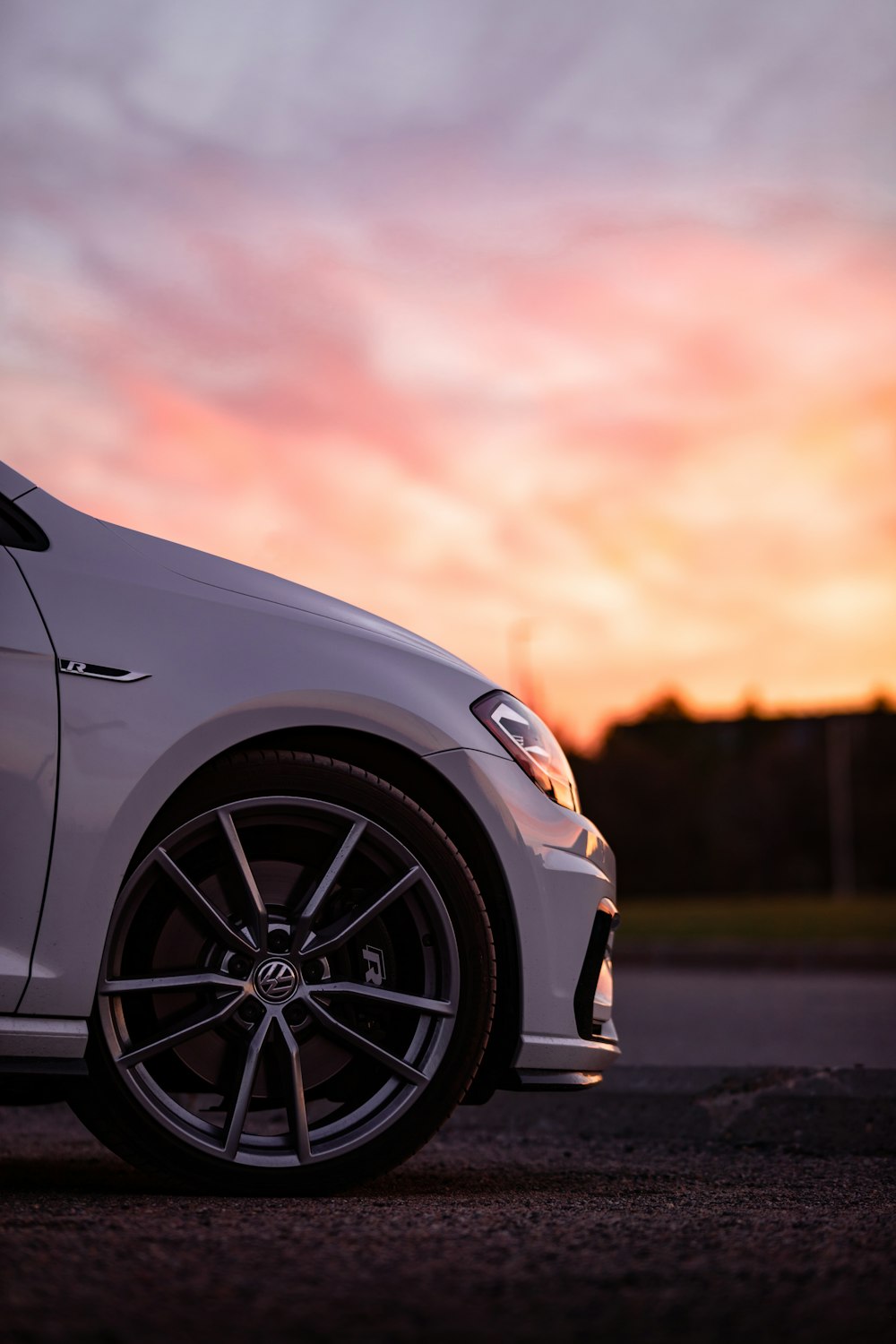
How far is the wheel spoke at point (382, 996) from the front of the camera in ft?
9.12

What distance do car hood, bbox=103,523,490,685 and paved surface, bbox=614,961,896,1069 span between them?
8.97 feet

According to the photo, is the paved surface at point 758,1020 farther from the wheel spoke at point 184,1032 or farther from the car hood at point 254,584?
the wheel spoke at point 184,1032

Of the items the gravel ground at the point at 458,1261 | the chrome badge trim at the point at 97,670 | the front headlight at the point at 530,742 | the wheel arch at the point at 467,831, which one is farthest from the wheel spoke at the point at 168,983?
the front headlight at the point at 530,742

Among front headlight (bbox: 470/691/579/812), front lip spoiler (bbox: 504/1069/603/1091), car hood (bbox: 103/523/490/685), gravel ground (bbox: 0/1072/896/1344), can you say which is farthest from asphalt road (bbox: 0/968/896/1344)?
car hood (bbox: 103/523/490/685)


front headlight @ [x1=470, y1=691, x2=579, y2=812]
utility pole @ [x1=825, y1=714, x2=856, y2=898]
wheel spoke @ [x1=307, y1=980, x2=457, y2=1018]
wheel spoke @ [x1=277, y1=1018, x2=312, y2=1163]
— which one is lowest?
wheel spoke @ [x1=277, y1=1018, x2=312, y2=1163]

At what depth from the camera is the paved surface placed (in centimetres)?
598

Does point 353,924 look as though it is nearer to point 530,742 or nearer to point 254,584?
point 530,742

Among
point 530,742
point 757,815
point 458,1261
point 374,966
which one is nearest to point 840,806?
point 757,815

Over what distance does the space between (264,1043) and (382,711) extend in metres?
0.74

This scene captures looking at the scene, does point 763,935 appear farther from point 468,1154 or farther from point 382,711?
point 382,711

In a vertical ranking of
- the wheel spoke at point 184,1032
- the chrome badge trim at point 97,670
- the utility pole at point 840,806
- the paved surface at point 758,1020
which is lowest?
the paved surface at point 758,1020

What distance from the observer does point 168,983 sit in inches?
106

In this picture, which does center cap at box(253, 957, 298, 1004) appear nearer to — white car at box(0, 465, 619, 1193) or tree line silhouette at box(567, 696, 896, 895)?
white car at box(0, 465, 619, 1193)

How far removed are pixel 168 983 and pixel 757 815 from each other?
2199 inches
